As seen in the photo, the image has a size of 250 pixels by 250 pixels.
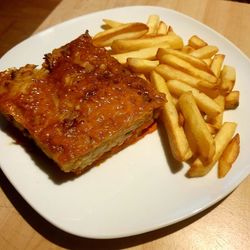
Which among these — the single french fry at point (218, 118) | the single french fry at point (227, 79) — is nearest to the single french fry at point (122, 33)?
the single french fry at point (227, 79)

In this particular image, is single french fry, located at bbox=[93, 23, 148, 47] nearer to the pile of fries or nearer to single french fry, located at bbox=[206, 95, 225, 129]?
the pile of fries

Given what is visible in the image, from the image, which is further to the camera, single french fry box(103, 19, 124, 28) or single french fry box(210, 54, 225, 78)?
single french fry box(103, 19, 124, 28)

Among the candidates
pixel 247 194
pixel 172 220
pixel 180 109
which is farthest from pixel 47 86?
pixel 247 194

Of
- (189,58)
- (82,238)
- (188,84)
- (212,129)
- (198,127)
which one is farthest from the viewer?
(189,58)

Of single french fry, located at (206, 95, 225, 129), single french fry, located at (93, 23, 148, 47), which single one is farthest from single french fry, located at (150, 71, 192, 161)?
single french fry, located at (93, 23, 148, 47)

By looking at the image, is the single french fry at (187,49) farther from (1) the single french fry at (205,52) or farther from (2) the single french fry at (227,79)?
(2) the single french fry at (227,79)

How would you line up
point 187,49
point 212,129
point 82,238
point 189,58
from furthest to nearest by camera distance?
1. point 187,49
2. point 189,58
3. point 212,129
4. point 82,238

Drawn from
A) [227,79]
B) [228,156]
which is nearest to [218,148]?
[228,156]

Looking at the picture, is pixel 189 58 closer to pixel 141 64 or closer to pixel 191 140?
pixel 141 64
